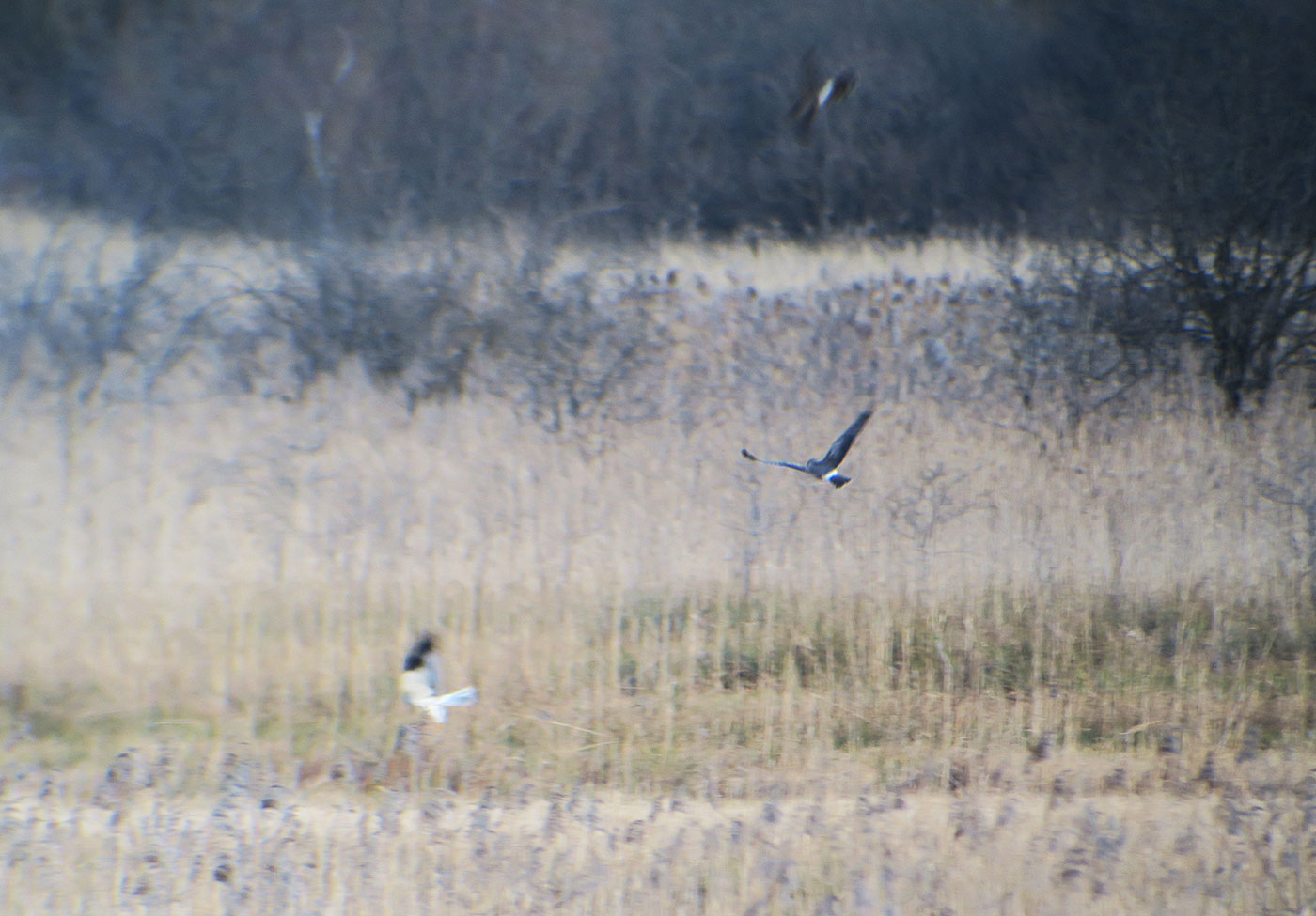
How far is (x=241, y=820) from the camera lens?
2.69 meters

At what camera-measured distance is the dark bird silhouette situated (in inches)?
153

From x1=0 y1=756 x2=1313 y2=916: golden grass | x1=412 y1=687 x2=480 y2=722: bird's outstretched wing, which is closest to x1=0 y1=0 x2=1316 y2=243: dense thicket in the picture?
x1=412 y1=687 x2=480 y2=722: bird's outstretched wing

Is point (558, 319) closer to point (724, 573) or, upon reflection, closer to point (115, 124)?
point (724, 573)

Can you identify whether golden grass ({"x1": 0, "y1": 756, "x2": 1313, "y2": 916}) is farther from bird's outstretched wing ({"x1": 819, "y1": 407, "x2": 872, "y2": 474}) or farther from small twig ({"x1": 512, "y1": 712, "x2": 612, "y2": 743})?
bird's outstretched wing ({"x1": 819, "y1": 407, "x2": 872, "y2": 474})

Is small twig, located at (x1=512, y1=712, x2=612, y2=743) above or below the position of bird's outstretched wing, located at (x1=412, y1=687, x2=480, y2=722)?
below

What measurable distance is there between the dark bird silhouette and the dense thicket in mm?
49

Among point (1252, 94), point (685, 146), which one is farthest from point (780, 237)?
point (1252, 94)

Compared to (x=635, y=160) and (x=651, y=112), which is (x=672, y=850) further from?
(x=651, y=112)

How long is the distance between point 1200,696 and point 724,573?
1.98 meters

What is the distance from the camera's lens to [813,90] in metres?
3.92

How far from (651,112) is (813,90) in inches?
31.2

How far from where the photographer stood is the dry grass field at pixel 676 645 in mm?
2605

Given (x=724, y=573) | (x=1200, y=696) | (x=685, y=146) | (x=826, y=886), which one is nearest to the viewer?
(x=826, y=886)

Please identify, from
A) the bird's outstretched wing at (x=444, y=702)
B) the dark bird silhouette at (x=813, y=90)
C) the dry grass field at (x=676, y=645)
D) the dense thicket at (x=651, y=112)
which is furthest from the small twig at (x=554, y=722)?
the dark bird silhouette at (x=813, y=90)
